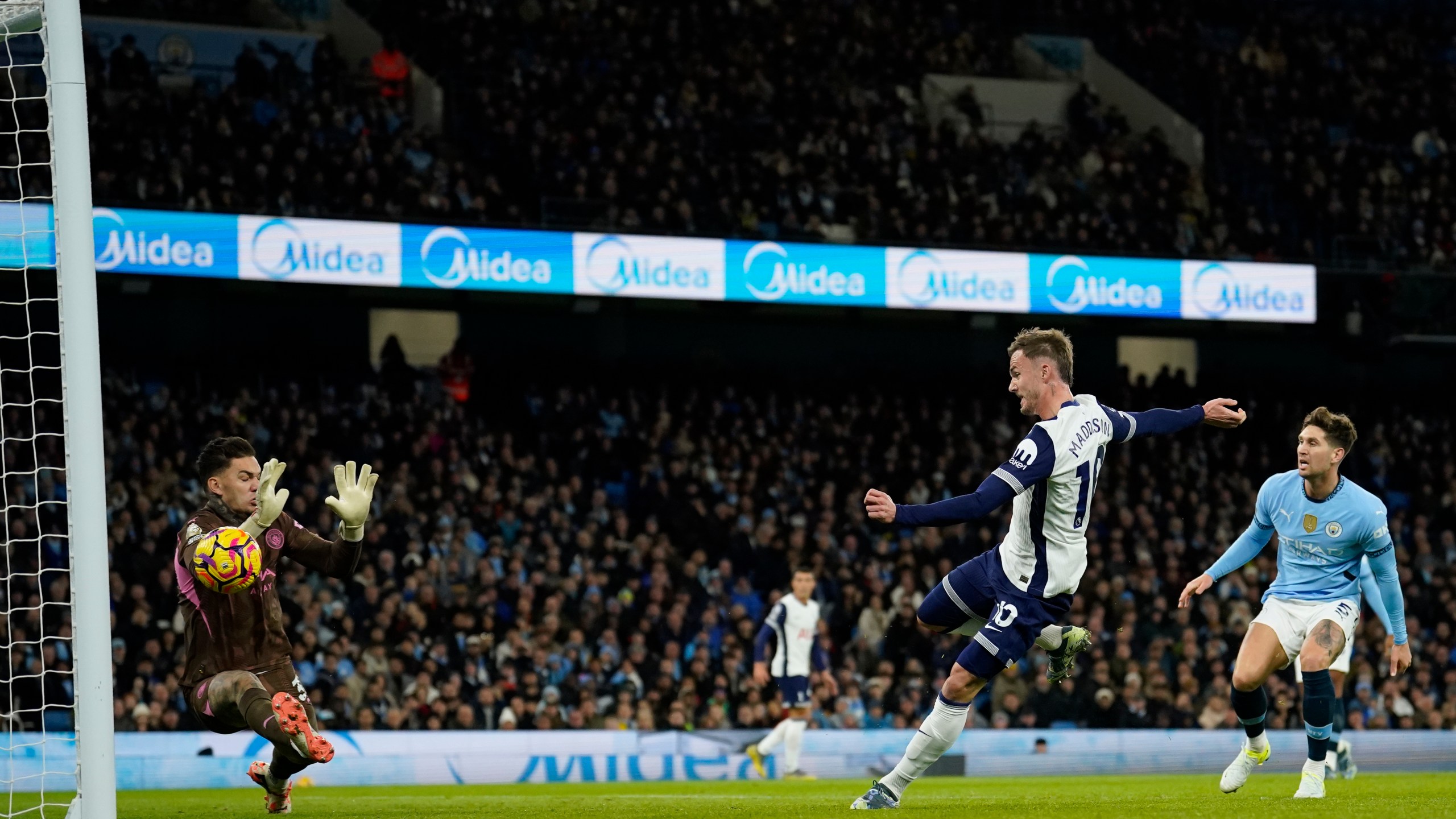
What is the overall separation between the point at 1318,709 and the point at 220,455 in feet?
20.4

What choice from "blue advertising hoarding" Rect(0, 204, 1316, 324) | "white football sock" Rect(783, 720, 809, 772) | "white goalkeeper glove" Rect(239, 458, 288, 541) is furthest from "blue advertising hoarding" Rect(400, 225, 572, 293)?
"white goalkeeper glove" Rect(239, 458, 288, 541)

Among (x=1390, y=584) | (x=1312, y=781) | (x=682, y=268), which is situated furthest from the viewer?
(x=682, y=268)

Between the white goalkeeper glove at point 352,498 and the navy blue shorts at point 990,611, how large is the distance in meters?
2.72

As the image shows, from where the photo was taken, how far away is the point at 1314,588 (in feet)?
32.9

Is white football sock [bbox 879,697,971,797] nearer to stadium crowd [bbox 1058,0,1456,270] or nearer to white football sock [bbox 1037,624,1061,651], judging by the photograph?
white football sock [bbox 1037,624,1061,651]

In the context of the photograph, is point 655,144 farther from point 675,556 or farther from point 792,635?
point 792,635

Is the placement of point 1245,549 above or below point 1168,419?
below

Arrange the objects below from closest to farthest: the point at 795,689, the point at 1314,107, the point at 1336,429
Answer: the point at 1336,429
the point at 795,689
the point at 1314,107

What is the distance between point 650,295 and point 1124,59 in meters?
12.7

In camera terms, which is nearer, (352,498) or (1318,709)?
(352,498)

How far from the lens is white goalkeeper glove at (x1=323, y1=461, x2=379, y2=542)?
801cm

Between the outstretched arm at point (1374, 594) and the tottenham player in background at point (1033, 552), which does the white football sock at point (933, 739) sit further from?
the outstretched arm at point (1374, 594)

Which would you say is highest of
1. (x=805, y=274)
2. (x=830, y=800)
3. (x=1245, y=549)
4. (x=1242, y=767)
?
(x=805, y=274)

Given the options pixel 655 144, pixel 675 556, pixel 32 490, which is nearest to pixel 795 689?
pixel 675 556
